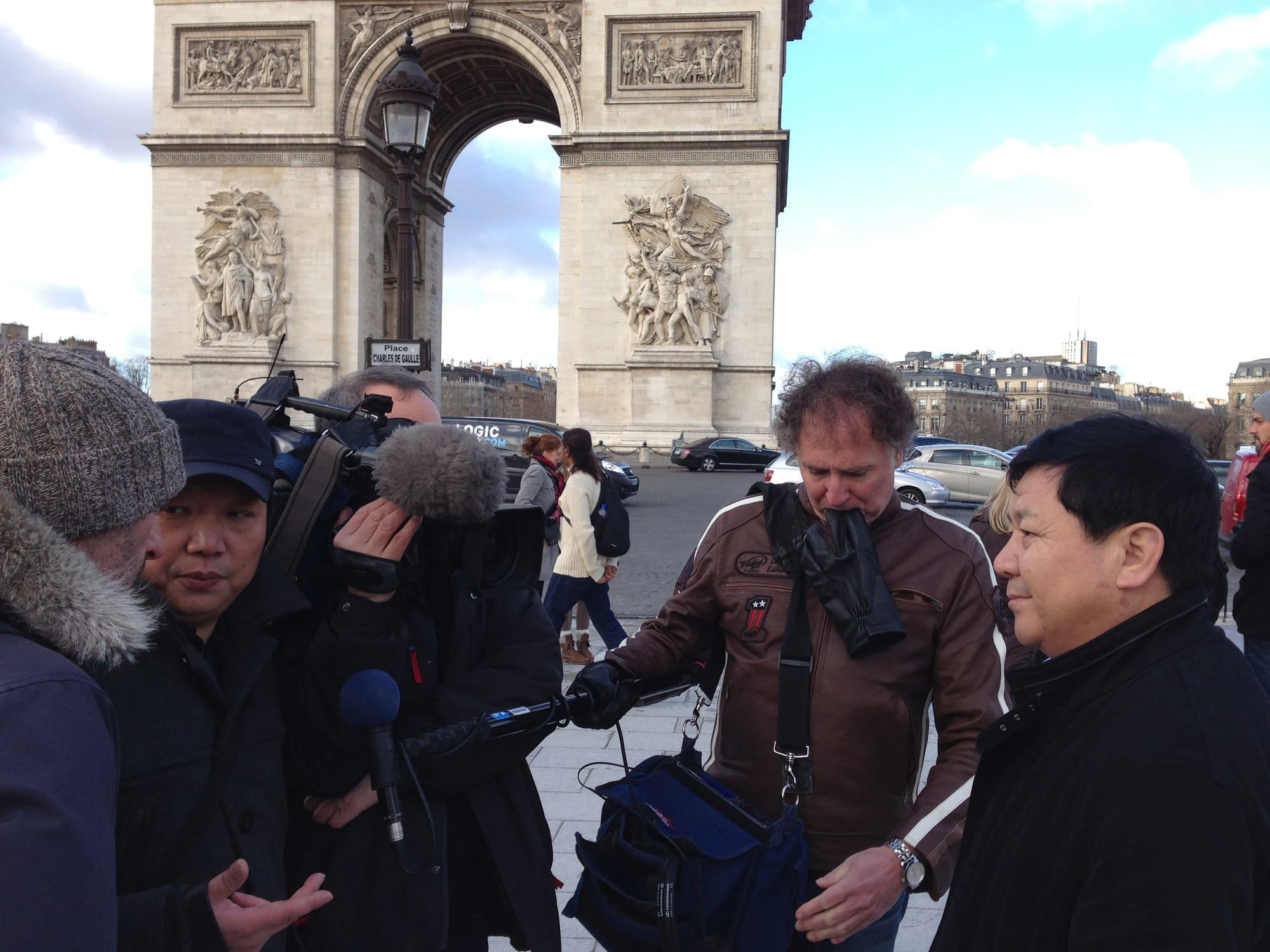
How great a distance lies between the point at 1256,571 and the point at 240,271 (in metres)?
21.3

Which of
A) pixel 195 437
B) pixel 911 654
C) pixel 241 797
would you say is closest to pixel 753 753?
pixel 911 654

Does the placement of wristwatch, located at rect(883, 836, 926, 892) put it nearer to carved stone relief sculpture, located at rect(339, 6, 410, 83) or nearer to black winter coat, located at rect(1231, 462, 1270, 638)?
black winter coat, located at rect(1231, 462, 1270, 638)

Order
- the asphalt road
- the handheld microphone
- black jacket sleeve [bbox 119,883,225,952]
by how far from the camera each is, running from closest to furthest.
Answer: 1. black jacket sleeve [bbox 119,883,225,952]
2. the handheld microphone
3. the asphalt road

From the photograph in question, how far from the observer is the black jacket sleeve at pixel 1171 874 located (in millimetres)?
1085

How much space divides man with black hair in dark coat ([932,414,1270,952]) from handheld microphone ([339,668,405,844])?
2.75ft

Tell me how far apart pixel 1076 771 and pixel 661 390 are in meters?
19.9

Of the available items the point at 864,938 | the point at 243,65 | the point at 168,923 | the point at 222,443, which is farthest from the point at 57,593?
the point at 243,65

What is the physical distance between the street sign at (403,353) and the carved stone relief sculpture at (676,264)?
12834 mm

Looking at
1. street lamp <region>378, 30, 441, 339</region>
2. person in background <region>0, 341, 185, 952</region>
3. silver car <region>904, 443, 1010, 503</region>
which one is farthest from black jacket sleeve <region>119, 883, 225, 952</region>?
silver car <region>904, 443, 1010, 503</region>

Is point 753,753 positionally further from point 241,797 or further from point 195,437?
point 195,437

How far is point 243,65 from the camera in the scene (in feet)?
72.1

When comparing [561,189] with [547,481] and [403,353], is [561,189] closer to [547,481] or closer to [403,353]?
[403,353]

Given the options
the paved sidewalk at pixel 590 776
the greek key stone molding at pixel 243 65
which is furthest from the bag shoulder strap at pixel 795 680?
the greek key stone molding at pixel 243 65

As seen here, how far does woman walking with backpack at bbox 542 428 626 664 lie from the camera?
21.0 ft
